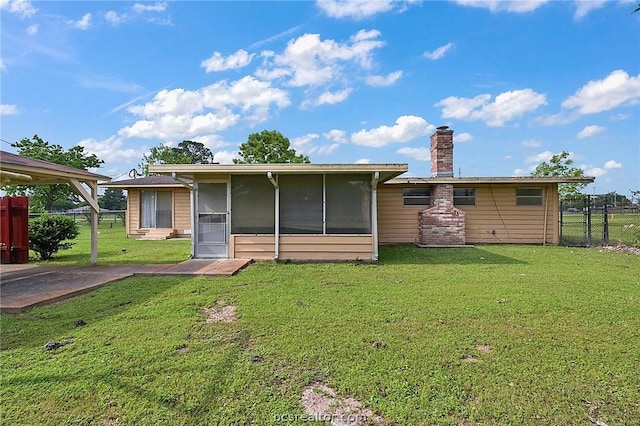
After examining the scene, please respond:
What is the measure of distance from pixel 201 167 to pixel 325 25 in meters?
7.88

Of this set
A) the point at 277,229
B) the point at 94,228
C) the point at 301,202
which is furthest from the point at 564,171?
the point at 94,228

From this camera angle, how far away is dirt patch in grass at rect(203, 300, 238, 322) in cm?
378

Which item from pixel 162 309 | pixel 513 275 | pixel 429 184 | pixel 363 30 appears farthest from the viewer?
pixel 363 30

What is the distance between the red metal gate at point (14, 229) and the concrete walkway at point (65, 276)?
64 cm

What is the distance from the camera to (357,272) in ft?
21.2

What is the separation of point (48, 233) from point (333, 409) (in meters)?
9.11

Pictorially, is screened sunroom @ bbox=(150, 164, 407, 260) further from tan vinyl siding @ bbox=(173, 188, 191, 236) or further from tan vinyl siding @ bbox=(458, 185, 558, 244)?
tan vinyl siding @ bbox=(173, 188, 191, 236)

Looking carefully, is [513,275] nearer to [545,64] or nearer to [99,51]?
[545,64]

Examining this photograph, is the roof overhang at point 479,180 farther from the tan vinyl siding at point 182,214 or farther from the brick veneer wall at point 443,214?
the tan vinyl siding at point 182,214

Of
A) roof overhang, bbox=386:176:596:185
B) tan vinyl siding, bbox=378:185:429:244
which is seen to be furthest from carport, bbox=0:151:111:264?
roof overhang, bbox=386:176:596:185

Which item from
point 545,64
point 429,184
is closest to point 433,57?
point 545,64

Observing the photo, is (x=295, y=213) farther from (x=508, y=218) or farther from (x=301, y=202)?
(x=508, y=218)

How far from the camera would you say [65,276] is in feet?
19.4

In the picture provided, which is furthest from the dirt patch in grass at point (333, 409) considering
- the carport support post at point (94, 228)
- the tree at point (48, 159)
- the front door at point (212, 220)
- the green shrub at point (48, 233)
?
the tree at point (48, 159)
